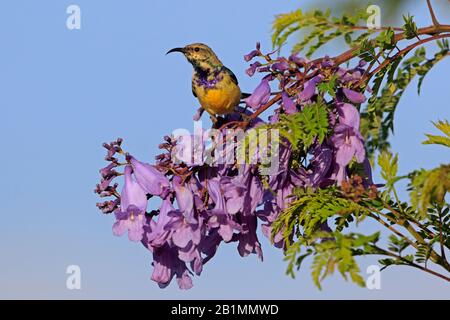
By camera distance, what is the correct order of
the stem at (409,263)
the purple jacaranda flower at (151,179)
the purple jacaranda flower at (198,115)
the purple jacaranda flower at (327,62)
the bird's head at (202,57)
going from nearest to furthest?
the stem at (409,263) < the purple jacaranda flower at (327,62) < the purple jacaranda flower at (151,179) < the purple jacaranda flower at (198,115) < the bird's head at (202,57)

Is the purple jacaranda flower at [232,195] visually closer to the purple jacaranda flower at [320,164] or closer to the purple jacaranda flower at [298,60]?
the purple jacaranda flower at [320,164]

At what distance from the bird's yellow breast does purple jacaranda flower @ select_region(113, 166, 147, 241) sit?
1.17 metres

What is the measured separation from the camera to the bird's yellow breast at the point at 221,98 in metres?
4.91

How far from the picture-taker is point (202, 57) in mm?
5434

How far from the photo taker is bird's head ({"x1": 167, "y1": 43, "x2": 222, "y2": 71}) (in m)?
5.43

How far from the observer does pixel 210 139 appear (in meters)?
3.79

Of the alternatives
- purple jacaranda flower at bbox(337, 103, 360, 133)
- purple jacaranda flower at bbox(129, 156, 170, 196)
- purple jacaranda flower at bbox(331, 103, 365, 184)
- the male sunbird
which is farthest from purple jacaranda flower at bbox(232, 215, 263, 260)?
the male sunbird

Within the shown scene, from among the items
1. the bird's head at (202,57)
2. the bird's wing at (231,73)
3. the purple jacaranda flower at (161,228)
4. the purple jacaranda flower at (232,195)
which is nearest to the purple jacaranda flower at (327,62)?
the purple jacaranda flower at (232,195)

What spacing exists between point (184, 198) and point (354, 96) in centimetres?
91

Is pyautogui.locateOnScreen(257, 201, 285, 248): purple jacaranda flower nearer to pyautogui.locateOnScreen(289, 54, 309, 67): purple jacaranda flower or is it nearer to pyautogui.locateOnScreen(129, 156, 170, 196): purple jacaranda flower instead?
pyautogui.locateOnScreen(129, 156, 170, 196): purple jacaranda flower

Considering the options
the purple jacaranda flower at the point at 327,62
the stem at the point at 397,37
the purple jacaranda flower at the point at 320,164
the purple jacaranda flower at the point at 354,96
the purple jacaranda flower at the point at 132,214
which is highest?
the stem at the point at 397,37

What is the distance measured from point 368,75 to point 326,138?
1.18 feet

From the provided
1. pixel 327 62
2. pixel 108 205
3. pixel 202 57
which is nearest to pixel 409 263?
Result: pixel 327 62
